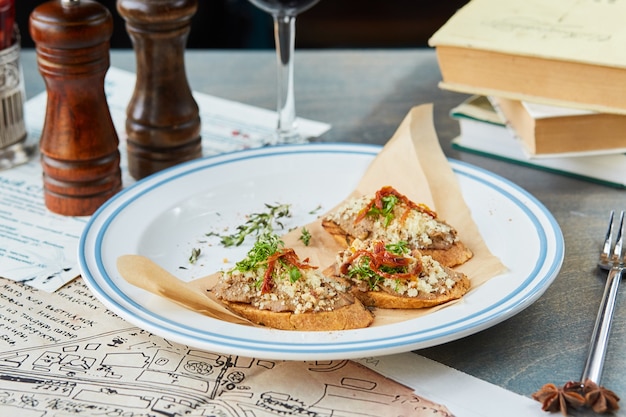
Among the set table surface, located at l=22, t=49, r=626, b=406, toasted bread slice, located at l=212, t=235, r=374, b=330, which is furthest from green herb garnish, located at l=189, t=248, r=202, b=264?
table surface, located at l=22, t=49, r=626, b=406

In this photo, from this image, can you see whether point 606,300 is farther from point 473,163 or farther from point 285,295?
point 473,163

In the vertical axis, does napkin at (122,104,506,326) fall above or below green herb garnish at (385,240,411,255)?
below

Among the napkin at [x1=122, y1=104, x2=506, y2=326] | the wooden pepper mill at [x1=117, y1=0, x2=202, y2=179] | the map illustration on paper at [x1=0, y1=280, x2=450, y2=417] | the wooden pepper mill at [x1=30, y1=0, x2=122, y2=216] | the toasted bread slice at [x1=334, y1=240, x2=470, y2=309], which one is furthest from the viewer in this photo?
the wooden pepper mill at [x1=117, y1=0, x2=202, y2=179]

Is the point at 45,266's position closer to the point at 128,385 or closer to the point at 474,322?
the point at 128,385

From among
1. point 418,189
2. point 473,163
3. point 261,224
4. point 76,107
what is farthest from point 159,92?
point 473,163

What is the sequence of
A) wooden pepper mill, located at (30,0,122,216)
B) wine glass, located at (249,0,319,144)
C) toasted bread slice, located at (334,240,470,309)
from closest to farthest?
1. toasted bread slice, located at (334,240,470,309)
2. wooden pepper mill, located at (30,0,122,216)
3. wine glass, located at (249,0,319,144)

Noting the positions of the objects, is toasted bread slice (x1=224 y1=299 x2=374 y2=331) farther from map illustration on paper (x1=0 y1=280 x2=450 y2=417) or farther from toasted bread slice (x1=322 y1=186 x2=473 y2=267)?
toasted bread slice (x1=322 y1=186 x2=473 y2=267)
